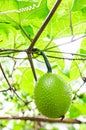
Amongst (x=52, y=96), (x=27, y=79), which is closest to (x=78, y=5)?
(x=52, y=96)

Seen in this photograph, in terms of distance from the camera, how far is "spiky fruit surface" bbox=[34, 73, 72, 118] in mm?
886

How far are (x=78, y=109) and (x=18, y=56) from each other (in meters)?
0.59

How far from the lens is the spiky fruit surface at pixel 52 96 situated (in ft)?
2.91

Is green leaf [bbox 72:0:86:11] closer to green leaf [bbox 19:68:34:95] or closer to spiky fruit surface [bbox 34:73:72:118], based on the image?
spiky fruit surface [bbox 34:73:72:118]

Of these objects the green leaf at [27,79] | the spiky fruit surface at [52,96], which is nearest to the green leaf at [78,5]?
the spiky fruit surface at [52,96]

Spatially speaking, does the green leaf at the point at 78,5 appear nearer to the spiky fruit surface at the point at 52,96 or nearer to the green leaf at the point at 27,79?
the spiky fruit surface at the point at 52,96

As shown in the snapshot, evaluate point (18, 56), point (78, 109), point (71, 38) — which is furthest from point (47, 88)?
point (78, 109)

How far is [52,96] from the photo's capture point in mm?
885

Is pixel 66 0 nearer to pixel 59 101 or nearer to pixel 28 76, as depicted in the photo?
pixel 59 101

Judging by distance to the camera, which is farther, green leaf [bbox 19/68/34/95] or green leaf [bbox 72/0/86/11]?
green leaf [bbox 19/68/34/95]

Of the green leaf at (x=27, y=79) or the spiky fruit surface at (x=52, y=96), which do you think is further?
the green leaf at (x=27, y=79)

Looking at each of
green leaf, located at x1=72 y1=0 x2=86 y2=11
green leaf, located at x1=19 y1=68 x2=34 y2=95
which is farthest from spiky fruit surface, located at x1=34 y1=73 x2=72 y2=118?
green leaf, located at x1=19 y1=68 x2=34 y2=95

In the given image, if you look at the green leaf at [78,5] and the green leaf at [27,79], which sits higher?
the green leaf at [78,5]

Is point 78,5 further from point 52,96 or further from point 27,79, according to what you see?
point 27,79
